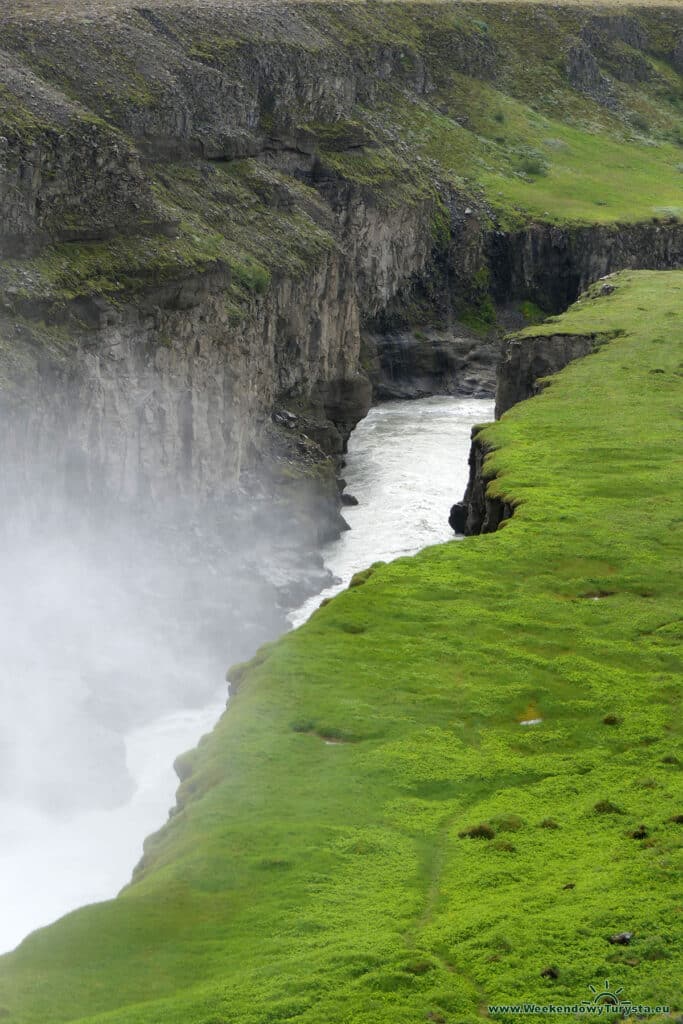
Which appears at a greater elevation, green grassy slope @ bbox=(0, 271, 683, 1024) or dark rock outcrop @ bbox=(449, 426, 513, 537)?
dark rock outcrop @ bbox=(449, 426, 513, 537)

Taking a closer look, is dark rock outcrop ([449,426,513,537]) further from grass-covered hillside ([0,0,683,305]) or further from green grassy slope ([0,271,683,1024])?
grass-covered hillside ([0,0,683,305])

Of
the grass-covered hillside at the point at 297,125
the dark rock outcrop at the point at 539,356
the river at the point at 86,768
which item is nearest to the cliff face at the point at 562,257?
the grass-covered hillside at the point at 297,125

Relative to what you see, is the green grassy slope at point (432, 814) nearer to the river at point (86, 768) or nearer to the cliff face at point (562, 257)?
the river at point (86, 768)

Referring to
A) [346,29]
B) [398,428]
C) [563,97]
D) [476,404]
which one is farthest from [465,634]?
[563,97]

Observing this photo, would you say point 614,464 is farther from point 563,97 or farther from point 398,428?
point 563,97

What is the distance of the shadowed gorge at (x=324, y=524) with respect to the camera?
23.8m

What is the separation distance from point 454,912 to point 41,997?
6.81m

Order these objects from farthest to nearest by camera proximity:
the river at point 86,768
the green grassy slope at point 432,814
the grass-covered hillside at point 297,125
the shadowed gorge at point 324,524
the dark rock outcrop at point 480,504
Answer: the grass-covered hillside at point 297,125, the dark rock outcrop at point 480,504, the river at point 86,768, the shadowed gorge at point 324,524, the green grassy slope at point 432,814

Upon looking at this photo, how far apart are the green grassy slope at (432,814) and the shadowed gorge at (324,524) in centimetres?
9

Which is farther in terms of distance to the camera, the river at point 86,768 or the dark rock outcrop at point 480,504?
the dark rock outcrop at point 480,504

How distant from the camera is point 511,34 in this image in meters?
152

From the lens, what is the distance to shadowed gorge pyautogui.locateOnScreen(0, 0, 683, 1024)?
23.8 meters

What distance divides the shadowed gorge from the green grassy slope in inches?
3.7

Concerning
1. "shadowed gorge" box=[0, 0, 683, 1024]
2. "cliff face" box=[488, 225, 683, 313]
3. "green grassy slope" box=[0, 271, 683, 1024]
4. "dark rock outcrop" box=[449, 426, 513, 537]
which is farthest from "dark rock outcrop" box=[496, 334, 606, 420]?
"cliff face" box=[488, 225, 683, 313]
